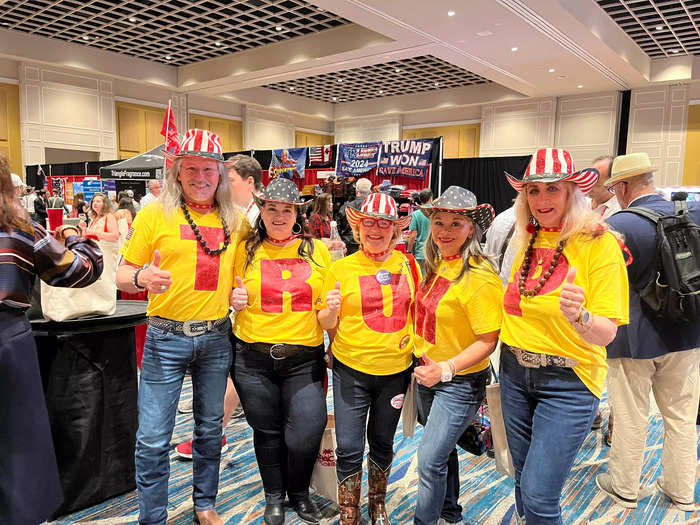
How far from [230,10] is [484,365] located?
31.2ft

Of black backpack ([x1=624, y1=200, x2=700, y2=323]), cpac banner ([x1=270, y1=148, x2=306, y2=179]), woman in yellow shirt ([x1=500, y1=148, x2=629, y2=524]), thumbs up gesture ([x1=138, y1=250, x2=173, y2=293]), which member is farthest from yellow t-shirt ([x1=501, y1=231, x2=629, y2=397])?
cpac banner ([x1=270, y1=148, x2=306, y2=179])

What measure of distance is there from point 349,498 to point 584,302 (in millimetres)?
1257

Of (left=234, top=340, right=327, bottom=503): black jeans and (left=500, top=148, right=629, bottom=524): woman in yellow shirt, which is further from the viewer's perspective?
(left=234, top=340, right=327, bottom=503): black jeans

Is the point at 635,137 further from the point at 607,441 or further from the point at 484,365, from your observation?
the point at 484,365

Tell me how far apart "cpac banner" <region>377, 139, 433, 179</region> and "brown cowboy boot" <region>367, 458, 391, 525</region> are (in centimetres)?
532

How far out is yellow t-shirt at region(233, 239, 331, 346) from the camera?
7.00 ft

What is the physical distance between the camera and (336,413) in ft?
7.00

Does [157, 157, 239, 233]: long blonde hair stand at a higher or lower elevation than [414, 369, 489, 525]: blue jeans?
higher

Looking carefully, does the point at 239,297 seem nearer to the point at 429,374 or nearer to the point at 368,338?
the point at 368,338

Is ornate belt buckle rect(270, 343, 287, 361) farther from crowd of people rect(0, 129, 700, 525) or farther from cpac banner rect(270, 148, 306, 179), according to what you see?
cpac banner rect(270, 148, 306, 179)

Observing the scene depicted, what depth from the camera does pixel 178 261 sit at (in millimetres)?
2025

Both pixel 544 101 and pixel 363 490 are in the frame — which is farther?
pixel 544 101

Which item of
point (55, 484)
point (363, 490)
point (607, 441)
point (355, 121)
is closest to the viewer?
point (55, 484)

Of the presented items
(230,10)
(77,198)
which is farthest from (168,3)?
(77,198)
